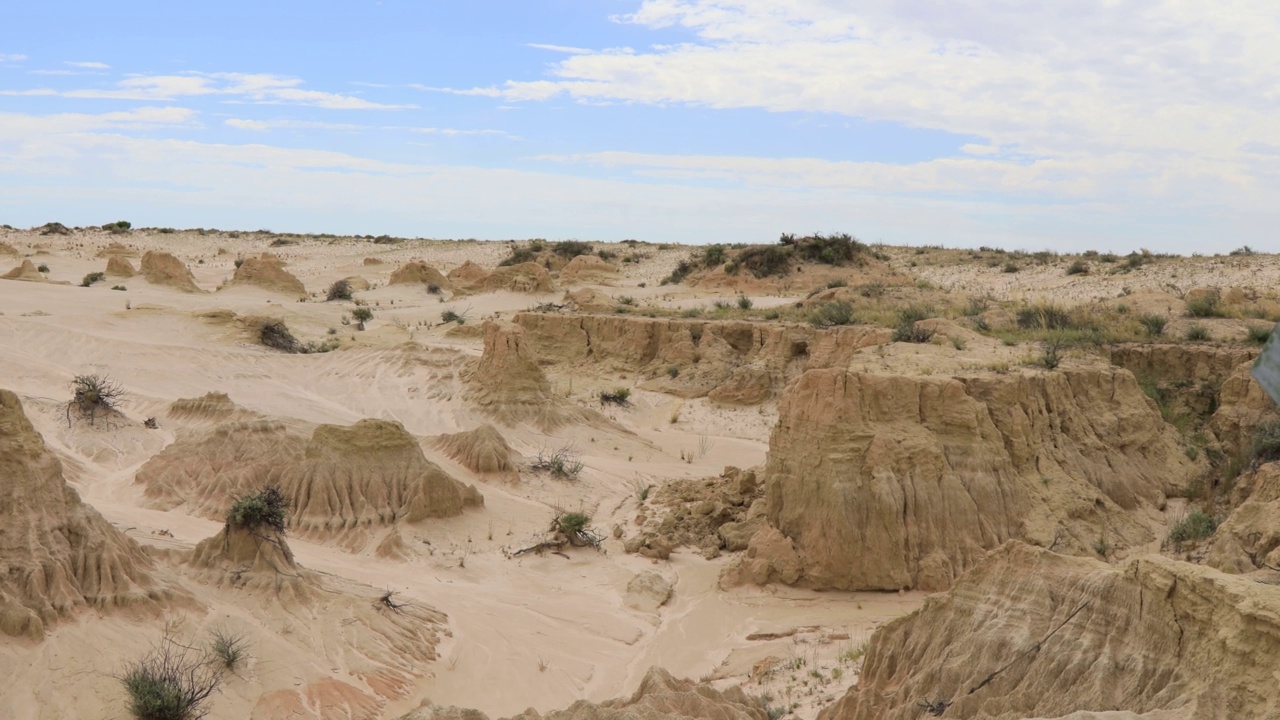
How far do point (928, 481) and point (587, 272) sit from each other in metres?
34.1

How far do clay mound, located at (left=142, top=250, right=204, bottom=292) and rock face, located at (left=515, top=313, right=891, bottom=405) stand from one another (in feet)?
47.1

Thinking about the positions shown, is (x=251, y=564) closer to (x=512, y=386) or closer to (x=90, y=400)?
(x=90, y=400)

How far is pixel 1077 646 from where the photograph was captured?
6652 mm

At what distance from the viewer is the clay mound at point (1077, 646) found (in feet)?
18.7

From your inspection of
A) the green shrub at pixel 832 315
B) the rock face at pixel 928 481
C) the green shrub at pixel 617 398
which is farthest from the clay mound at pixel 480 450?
the green shrub at pixel 832 315

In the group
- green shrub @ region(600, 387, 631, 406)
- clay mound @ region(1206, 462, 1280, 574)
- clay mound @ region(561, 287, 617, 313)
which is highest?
clay mound @ region(561, 287, 617, 313)

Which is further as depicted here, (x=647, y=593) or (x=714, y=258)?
(x=714, y=258)

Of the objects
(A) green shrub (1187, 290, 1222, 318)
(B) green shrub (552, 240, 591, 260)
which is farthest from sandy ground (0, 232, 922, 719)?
(B) green shrub (552, 240, 591, 260)

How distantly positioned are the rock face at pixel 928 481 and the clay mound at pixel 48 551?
23.1ft

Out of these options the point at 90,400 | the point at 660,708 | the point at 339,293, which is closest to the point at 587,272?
the point at 339,293

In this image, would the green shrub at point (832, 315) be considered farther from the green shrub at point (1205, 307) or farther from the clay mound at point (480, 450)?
the clay mound at point (480, 450)

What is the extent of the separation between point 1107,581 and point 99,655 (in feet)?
25.7

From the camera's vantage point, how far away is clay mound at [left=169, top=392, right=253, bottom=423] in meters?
19.5

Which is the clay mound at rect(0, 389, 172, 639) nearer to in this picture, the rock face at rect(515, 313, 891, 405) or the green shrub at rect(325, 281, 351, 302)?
the rock face at rect(515, 313, 891, 405)
